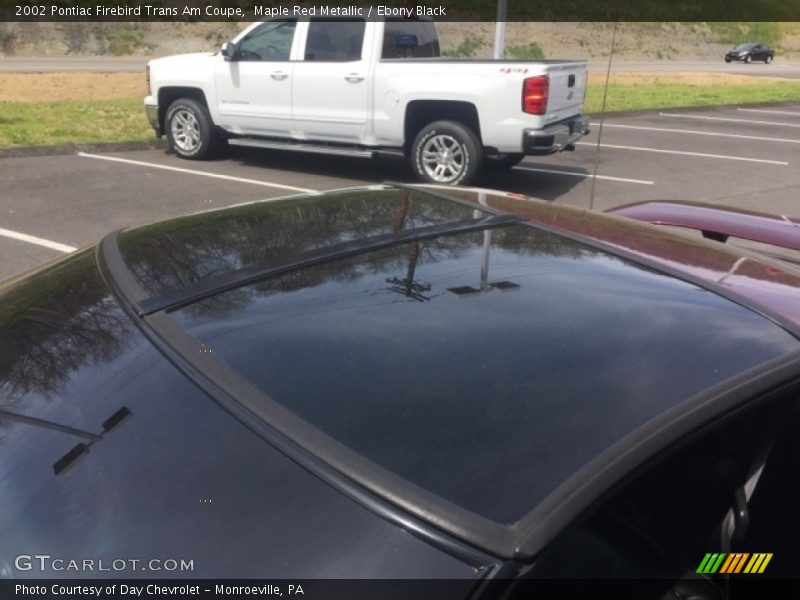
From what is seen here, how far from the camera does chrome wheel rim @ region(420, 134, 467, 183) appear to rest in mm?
10438

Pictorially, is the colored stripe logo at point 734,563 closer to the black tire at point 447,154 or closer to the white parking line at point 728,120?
the black tire at point 447,154

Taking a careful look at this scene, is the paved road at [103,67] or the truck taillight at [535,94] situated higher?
the truck taillight at [535,94]

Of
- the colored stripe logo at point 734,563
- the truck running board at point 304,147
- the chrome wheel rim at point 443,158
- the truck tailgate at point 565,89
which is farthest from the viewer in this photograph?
the truck running board at point 304,147

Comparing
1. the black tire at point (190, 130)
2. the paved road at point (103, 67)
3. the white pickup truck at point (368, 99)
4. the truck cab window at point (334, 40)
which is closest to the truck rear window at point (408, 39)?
the white pickup truck at point (368, 99)

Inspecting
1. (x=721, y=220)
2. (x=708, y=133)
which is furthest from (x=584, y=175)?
(x=721, y=220)

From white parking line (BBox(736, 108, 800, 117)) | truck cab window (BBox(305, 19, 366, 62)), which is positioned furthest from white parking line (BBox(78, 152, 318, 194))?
white parking line (BBox(736, 108, 800, 117))

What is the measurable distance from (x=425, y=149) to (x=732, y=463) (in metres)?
8.88

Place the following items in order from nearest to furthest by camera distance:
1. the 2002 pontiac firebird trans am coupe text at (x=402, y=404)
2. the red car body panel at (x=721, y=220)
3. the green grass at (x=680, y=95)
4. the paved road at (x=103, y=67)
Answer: the 2002 pontiac firebird trans am coupe text at (x=402, y=404)
the red car body panel at (x=721, y=220)
the green grass at (x=680, y=95)
the paved road at (x=103, y=67)

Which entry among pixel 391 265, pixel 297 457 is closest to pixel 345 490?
pixel 297 457

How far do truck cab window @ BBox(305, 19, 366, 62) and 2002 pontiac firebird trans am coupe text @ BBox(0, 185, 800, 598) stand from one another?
8.83 meters

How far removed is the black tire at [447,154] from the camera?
1033 cm

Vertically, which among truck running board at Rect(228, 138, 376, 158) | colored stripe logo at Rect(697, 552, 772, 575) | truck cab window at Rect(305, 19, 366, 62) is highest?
truck cab window at Rect(305, 19, 366, 62)

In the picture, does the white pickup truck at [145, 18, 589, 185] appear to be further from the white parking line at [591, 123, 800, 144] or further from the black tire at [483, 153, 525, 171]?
the white parking line at [591, 123, 800, 144]

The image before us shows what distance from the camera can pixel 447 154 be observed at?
10508 millimetres
